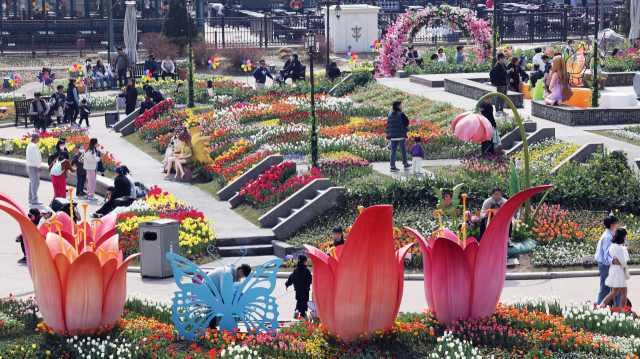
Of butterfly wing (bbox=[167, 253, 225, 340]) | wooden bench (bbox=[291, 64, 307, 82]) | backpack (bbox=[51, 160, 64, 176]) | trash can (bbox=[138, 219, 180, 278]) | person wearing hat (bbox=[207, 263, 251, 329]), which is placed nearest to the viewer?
butterfly wing (bbox=[167, 253, 225, 340])

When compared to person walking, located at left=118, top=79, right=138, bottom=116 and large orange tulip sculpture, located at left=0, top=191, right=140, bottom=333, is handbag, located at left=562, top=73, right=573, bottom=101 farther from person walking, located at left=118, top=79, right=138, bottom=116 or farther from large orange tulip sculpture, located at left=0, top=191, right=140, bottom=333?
large orange tulip sculpture, located at left=0, top=191, right=140, bottom=333

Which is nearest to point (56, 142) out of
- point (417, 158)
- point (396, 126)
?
point (396, 126)

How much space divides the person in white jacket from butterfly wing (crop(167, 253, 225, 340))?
926cm

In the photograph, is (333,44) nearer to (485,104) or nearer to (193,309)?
(485,104)

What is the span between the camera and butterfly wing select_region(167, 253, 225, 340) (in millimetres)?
9953

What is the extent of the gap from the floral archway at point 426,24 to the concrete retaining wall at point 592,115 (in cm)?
917

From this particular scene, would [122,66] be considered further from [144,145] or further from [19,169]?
[19,169]

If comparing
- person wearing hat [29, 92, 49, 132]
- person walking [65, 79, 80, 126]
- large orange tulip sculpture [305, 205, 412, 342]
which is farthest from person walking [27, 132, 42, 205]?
large orange tulip sculpture [305, 205, 412, 342]

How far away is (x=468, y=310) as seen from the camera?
9.70 meters

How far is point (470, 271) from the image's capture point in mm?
9602

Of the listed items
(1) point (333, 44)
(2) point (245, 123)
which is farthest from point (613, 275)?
(1) point (333, 44)

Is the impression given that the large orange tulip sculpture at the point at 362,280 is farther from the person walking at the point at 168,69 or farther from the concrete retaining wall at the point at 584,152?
the person walking at the point at 168,69

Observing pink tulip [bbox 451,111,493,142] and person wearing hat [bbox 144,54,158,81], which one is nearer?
pink tulip [bbox 451,111,493,142]

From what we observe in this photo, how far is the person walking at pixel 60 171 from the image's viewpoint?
58.6ft
